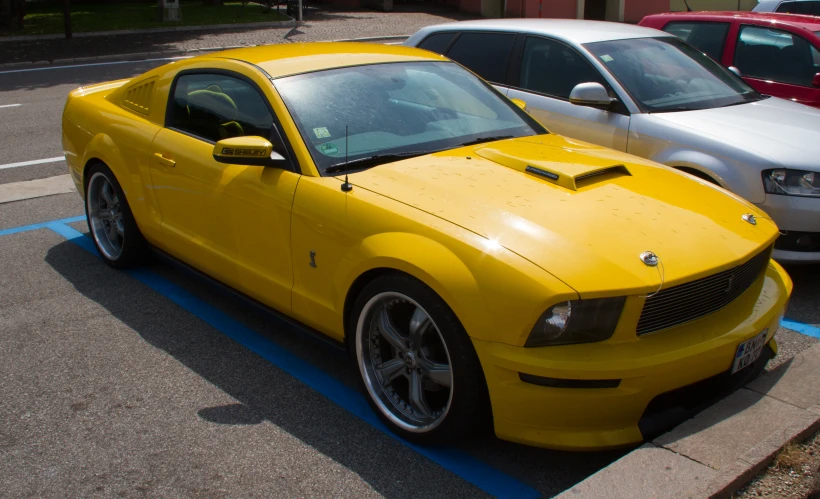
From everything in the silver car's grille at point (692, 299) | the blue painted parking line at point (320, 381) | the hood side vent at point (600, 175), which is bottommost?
the blue painted parking line at point (320, 381)

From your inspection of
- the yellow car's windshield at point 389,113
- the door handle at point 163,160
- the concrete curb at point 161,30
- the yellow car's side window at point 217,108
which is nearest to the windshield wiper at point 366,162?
the yellow car's windshield at point 389,113

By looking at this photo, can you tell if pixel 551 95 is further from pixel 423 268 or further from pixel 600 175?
→ pixel 423 268

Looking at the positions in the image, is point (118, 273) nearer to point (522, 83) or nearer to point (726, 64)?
point (522, 83)

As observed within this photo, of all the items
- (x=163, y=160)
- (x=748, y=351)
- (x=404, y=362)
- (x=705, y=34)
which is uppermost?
(x=705, y=34)

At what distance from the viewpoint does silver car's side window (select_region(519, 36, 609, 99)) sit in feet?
21.3

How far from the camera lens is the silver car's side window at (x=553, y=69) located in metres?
6.48

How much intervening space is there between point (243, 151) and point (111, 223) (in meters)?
2.16

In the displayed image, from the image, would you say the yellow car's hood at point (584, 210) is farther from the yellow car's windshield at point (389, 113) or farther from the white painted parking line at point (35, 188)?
the white painted parking line at point (35, 188)

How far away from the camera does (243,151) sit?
4098 mm

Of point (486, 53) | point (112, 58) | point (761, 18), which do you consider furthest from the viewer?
point (112, 58)

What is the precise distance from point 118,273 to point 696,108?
432 cm

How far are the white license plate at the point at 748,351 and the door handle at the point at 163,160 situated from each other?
3189 mm

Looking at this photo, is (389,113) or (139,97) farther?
(139,97)

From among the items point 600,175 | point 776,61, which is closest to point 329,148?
point 600,175
